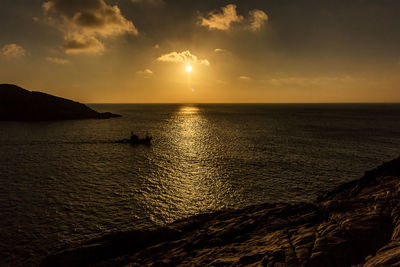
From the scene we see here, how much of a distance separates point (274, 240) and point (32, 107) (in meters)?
152

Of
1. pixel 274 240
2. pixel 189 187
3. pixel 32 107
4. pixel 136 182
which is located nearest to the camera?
pixel 274 240

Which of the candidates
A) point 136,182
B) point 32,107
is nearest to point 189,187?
point 136,182

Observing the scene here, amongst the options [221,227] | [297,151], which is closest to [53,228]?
[221,227]

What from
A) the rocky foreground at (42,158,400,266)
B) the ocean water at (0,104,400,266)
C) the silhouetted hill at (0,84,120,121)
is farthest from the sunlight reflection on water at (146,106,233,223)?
the silhouetted hill at (0,84,120,121)

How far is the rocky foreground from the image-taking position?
33.0 feet

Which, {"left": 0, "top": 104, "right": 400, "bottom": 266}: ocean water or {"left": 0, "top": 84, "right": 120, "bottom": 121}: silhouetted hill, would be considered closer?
{"left": 0, "top": 104, "right": 400, "bottom": 266}: ocean water

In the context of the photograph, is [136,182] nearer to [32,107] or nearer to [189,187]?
[189,187]

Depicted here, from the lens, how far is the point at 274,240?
1238cm

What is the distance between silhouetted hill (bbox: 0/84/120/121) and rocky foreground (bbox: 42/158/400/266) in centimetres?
13399

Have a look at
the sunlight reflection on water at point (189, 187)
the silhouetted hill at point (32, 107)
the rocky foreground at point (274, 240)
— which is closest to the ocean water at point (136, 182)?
the sunlight reflection on water at point (189, 187)

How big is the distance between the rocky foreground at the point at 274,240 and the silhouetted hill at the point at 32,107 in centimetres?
13399

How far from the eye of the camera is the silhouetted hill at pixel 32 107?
115 m

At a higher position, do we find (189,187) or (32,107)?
(32,107)

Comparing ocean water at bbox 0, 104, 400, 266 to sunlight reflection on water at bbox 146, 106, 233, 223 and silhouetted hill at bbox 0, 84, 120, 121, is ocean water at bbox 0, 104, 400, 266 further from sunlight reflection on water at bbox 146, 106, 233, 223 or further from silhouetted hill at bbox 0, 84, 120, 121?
silhouetted hill at bbox 0, 84, 120, 121
